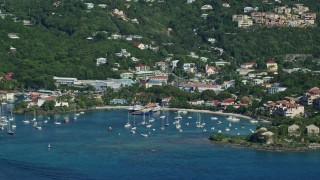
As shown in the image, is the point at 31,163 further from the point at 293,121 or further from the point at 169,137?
the point at 293,121

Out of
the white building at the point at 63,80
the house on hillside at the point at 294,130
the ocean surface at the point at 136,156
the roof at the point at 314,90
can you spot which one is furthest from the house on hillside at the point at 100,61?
the house on hillside at the point at 294,130

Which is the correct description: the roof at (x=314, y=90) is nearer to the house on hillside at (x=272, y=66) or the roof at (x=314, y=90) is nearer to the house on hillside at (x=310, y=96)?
the house on hillside at (x=310, y=96)

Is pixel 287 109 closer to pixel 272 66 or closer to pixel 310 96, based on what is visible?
pixel 310 96

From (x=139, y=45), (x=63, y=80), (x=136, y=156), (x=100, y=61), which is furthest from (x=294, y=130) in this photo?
(x=139, y=45)

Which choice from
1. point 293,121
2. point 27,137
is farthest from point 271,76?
point 27,137

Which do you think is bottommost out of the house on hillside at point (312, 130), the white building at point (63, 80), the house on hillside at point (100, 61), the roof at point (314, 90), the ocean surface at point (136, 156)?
the ocean surface at point (136, 156)

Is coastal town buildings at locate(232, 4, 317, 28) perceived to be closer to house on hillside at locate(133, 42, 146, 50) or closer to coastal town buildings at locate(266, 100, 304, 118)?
house on hillside at locate(133, 42, 146, 50)

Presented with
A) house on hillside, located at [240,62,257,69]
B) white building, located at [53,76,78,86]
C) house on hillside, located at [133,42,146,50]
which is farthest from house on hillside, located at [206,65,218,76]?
white building, located at [53,76,78,86]
